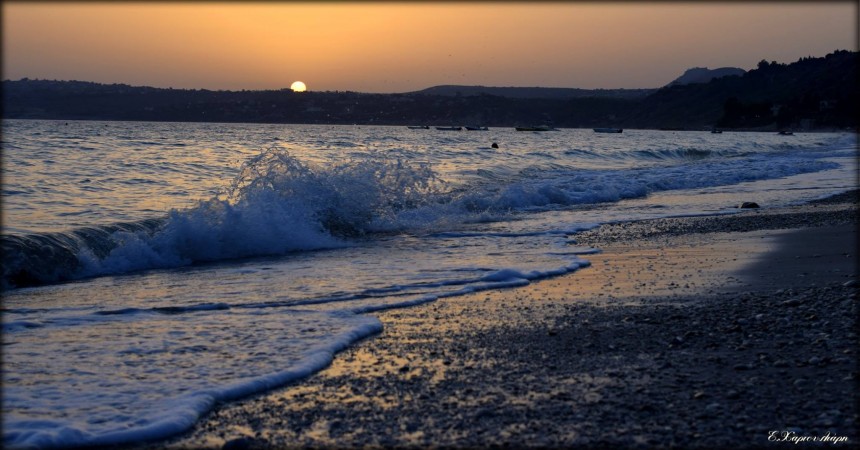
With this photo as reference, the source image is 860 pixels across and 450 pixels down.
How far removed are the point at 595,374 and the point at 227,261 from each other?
768cm

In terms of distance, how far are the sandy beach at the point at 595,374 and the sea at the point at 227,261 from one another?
45cm

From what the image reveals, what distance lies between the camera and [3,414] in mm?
4984

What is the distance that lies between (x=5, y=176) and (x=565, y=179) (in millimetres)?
16566

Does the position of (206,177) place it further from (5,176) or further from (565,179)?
(565,179)

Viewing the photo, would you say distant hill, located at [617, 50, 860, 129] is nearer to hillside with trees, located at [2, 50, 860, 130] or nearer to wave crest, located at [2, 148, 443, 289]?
hillside with trees, located at [2, 50, 860, 130]

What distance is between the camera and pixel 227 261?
12188 millimetres

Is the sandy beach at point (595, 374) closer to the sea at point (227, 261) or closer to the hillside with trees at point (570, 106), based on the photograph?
the sea at point (227, 261)

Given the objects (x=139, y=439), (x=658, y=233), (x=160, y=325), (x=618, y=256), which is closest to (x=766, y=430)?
(x=139, y=439)

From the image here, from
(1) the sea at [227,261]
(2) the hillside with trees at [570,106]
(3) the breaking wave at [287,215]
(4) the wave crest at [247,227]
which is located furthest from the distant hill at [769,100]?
(4) the wave crest at [247,227]

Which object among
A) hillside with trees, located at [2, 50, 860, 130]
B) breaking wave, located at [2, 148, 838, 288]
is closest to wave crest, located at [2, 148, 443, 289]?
breaking wave, located at [2, 148, 838, 288]

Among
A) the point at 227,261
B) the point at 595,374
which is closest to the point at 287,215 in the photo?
the point at 227,261

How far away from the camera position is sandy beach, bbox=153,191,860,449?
456 centimetres

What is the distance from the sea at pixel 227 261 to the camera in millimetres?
5590

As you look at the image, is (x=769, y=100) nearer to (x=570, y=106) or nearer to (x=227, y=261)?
(x=570, y=106)
